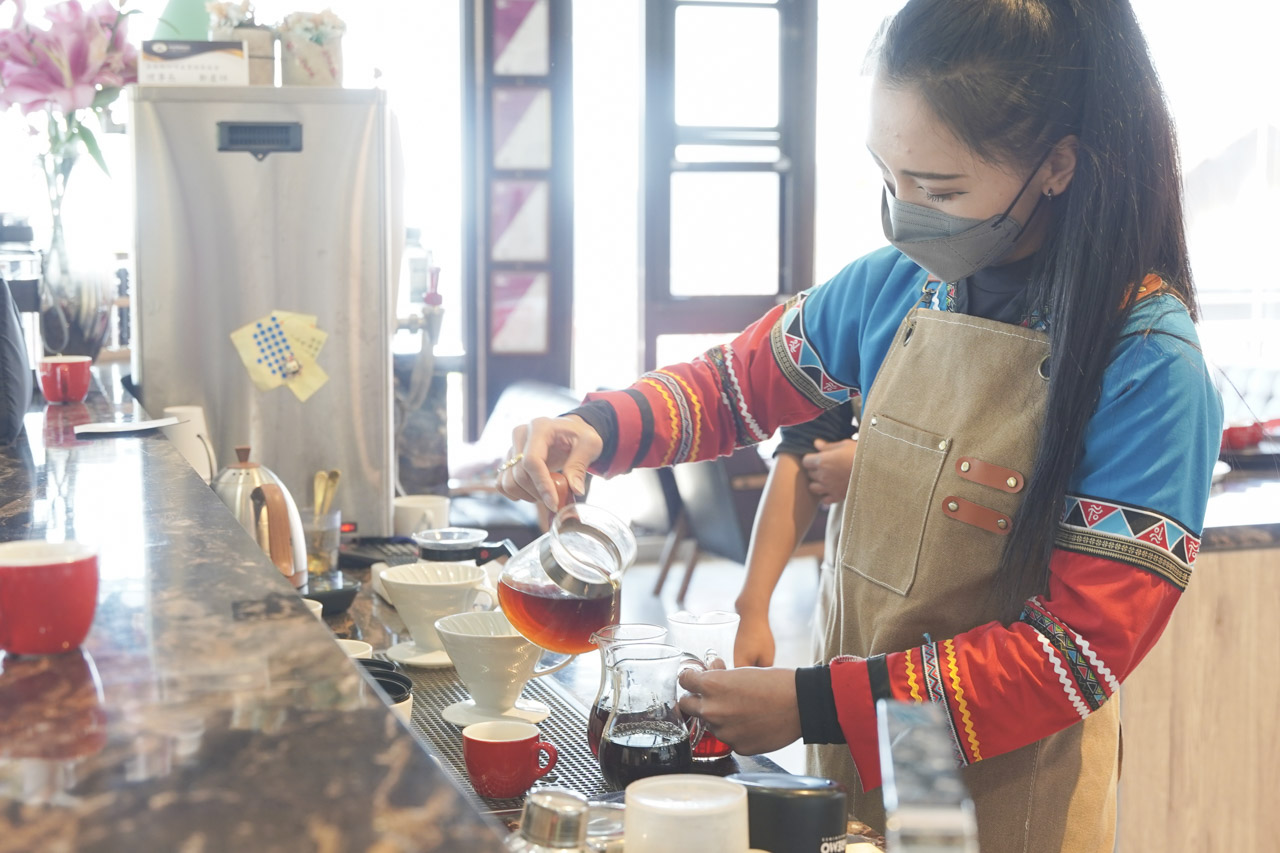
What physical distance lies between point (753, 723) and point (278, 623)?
527mm

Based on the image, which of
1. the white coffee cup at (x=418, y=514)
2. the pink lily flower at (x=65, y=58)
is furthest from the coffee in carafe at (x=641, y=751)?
the pink lily flower at (x=65, y=58)

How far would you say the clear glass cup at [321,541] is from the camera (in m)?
2.19

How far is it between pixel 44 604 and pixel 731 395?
42.0 inches

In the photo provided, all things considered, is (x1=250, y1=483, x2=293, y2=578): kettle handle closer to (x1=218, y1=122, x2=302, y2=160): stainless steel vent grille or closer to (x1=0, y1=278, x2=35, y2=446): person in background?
(x1=0, y1=278, x2=35, y2=446): person in background

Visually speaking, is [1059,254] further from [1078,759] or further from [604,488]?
[604,488]

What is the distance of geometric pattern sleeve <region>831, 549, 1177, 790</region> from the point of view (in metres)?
1.18

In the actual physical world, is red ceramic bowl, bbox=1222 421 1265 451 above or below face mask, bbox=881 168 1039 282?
below

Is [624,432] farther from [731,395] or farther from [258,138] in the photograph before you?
[258,138]

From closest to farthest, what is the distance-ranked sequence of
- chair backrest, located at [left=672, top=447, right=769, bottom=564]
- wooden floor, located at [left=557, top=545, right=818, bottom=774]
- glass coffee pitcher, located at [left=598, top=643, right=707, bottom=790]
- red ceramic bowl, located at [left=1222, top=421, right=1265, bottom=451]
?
1. glass coffee pitcher, located at [left=598, top=643, right=707, bottom=790]
2. red ceramic bowl, located at [left=1222, top=421, right=1265, bottom=451]
3. chair backrest, located at [left=672, top=447, right=769, bottom=564]
4. wooden floor, located at [left=557, top=545, right=818, bottom=774]

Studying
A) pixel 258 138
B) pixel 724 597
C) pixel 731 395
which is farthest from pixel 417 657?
pixel 724 597

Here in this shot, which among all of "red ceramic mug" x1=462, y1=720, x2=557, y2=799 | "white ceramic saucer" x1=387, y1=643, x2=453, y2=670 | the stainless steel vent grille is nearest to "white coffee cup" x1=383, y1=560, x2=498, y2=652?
"white ceramic saucer" x1=387, y1=643, x2=453, y2=670

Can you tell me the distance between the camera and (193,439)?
96.0 inches

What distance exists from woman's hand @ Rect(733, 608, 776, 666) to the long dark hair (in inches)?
36.4

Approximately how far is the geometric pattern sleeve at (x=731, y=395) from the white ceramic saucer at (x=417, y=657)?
1.20 feet
